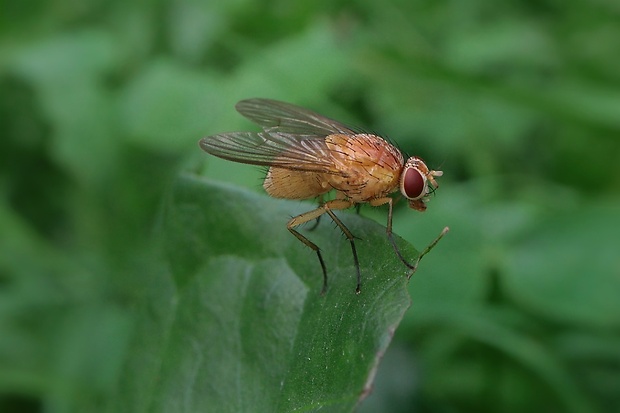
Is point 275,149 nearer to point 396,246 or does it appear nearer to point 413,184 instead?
point 413,184

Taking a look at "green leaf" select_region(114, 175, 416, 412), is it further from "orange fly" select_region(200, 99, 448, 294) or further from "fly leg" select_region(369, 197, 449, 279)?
"orange fly" select_region(200, 99, 448, 294)

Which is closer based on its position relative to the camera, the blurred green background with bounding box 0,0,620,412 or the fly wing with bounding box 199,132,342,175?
the fly wing with bounding box 199,132,342,175

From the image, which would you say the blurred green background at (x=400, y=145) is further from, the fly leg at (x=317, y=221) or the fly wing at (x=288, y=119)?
the fly leg at (x=317, y=221)

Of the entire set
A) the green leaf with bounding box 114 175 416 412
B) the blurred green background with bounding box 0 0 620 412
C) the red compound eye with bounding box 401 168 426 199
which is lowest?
the blurred green background with bounding box 0 0 620 412

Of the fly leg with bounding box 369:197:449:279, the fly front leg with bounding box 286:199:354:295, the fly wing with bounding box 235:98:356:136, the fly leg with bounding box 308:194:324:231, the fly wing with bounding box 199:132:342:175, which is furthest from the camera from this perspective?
the fly wing with bounding box 235:98:356:136

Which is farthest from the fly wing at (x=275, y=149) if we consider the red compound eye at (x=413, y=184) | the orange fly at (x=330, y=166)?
the red compound eye at (x=413, y=184)

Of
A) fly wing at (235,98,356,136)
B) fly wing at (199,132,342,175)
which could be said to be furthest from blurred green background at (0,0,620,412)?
fly wing at (235,98,356,136)
